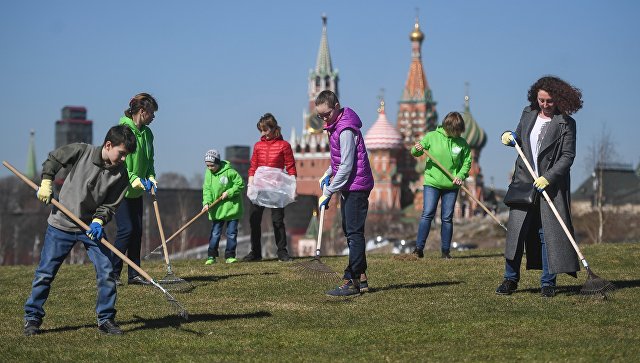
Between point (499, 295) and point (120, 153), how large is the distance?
399 cm

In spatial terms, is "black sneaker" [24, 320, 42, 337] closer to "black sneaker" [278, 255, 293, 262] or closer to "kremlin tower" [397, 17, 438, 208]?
"black sneaker" [278, 255, 293, 262]

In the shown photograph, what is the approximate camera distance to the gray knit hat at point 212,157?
51.8ft

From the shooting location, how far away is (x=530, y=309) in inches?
399

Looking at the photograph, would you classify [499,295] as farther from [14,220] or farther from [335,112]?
[14,220]

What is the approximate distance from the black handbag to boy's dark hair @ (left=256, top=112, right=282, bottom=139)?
15.7 ft

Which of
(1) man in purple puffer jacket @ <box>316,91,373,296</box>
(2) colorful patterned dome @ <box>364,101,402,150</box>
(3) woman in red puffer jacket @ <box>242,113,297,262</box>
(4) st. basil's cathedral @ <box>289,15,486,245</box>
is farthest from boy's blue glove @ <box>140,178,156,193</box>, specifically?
(2) colorful patterned dome @ <box>364,101,402,150</box>

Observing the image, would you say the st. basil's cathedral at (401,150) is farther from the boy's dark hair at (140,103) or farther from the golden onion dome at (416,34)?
the boy's dark hair at (140,103)

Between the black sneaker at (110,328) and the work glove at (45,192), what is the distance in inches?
42.2

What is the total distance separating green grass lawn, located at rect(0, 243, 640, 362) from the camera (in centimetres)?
831

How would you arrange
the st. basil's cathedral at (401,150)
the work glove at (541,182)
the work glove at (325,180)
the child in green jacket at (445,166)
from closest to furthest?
1. the work glove at (541,182)
2. the work glove at (325,180)
3. the child in green jacket at (445,166)
4. the st. basil's cathedral at (401,150)

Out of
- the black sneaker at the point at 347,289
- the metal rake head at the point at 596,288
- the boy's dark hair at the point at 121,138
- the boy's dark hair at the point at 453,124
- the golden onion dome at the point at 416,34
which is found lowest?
the black sneaker at the point at 347,289

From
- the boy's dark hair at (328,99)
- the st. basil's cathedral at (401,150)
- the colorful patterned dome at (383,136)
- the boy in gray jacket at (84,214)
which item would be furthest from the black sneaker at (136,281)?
the colorful patterned dome at (383,136)

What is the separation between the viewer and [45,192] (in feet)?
30.0

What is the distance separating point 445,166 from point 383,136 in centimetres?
14105
